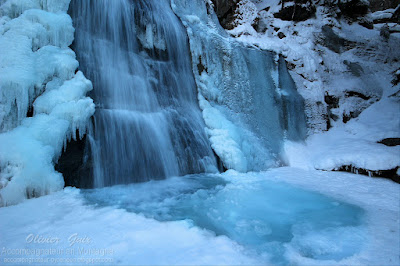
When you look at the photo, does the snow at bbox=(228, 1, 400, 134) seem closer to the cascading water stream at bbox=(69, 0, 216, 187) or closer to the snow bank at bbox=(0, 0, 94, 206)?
the cascading water stream at bbox=(69, 0, 216, 187)

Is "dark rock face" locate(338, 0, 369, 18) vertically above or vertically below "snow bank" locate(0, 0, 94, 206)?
above

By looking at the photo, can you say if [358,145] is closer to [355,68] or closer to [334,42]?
[355,68]

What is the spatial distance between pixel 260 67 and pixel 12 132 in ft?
23.3

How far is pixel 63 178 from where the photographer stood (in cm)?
337

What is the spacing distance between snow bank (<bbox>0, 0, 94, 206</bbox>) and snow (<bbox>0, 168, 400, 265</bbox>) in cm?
40

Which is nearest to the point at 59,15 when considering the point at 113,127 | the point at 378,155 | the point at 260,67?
the point at 113,127

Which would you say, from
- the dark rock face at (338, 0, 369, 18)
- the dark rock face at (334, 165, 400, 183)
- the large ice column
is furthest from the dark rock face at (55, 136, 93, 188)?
the dark rock face at (338, 0, 369, 18)

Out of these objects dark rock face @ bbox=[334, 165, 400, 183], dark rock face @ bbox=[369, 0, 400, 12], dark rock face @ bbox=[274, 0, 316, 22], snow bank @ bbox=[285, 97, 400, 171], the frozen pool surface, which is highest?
dark rock face @ bbox=[369, 0, 400, 12]

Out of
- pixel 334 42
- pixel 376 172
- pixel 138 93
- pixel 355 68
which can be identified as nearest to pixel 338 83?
pixel 355 68

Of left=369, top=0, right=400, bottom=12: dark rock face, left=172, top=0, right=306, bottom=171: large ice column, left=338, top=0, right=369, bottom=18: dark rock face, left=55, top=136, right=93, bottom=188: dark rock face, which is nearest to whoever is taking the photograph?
left=55, top=136, right=93, bottom=188: dark rock face

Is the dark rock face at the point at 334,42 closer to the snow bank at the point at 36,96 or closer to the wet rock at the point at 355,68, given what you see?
the wet rock at the point at 355,68

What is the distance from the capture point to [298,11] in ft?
35.3

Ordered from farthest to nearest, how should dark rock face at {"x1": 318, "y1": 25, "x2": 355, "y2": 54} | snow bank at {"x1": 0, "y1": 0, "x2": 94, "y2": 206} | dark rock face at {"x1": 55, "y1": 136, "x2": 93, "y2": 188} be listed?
1. dark rock face at {"x1": 318, "y1": 25, "x2": 355, "y2": 54}
2. dark rock face at {"x1": 55, "y1": 136, "x2": 93, "y2": 188}
3. snow bank at {"x1": 0, "y1": 0, "x2": 94, "y2": 206}

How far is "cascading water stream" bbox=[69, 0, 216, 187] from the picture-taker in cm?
418
